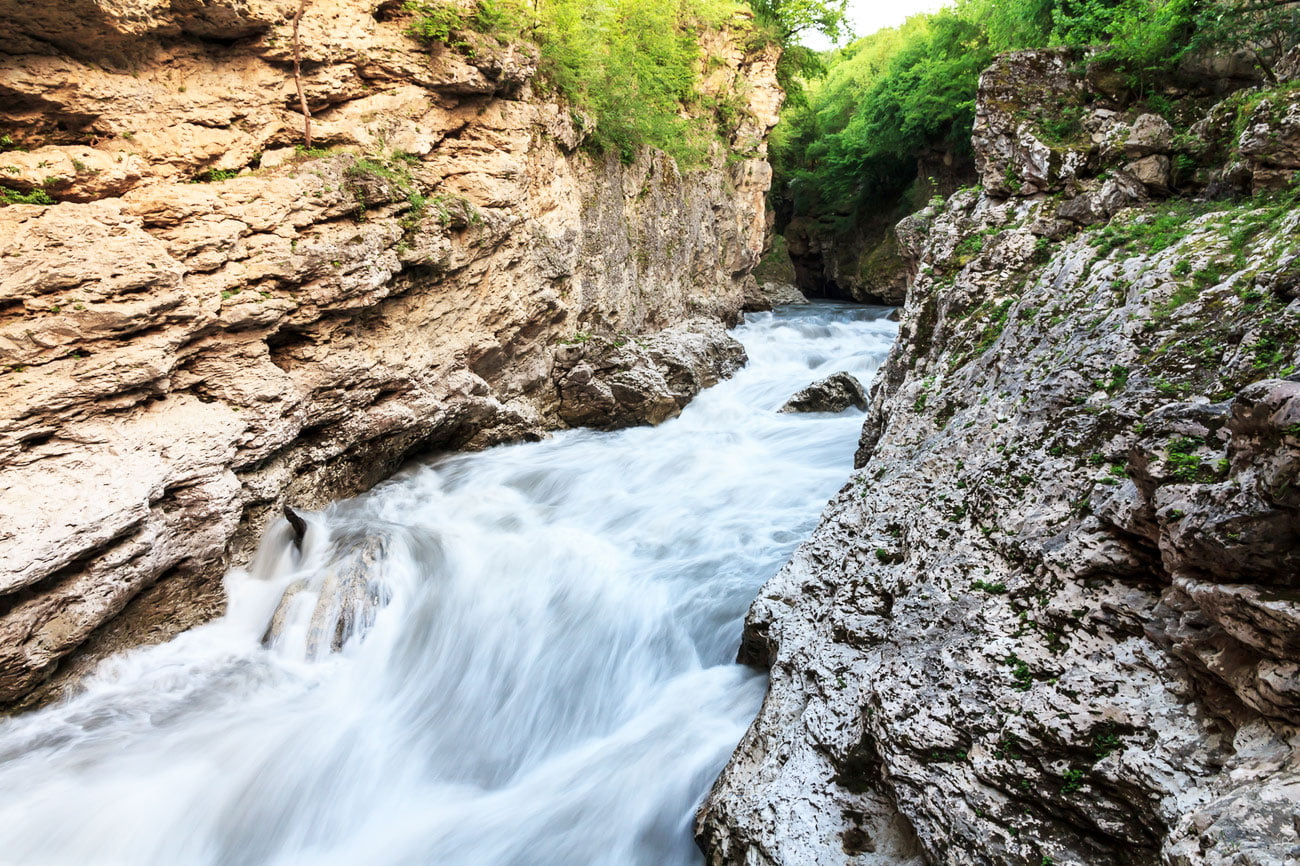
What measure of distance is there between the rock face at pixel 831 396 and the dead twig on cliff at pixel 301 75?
27.3 feet

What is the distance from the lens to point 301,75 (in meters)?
7.64

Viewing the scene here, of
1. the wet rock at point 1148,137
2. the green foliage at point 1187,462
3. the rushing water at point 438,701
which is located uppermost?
the wet rock at point 1148,137

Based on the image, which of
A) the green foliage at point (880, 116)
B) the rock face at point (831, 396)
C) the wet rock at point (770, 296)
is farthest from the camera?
the wet rock at point (770, 296)

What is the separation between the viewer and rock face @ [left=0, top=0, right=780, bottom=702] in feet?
16.9

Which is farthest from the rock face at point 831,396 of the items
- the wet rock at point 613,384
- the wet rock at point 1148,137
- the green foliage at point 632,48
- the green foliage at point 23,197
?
the green foliage at point 23,197

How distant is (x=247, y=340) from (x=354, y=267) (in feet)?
4.72

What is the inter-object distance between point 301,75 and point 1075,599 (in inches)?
365

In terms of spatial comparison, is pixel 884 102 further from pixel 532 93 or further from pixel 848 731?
pixel 848 731

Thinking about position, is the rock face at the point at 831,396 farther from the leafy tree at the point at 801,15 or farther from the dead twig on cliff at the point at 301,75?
the leafy tree at the point at 801,15

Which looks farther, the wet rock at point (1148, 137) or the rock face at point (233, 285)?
the wet rock at point (1148, 137)

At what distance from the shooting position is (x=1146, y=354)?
347 centimetres

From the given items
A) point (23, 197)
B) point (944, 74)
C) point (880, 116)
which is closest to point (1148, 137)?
point (23, 197)

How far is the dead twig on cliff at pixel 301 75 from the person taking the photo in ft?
24.0

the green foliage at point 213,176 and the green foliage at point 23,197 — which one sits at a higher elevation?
the green foliage at point 213,176
